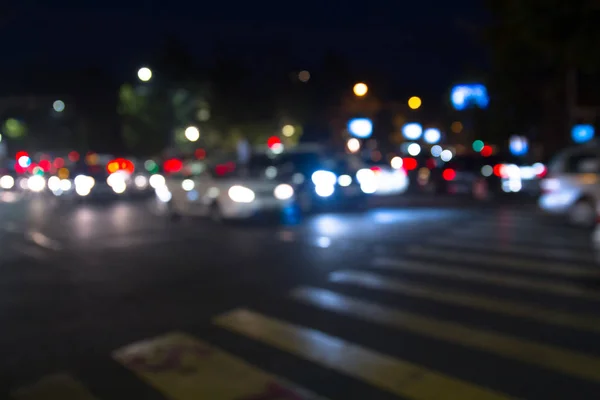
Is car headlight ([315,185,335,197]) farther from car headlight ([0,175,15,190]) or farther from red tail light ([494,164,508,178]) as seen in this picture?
car headlight ([0,175,15,190])

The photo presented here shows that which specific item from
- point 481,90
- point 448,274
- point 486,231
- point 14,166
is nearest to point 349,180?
point 486,231

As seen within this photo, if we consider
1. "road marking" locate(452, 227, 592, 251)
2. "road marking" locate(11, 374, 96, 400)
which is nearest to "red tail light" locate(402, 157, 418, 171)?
"road marking" locate(452, 227, 592, 251)

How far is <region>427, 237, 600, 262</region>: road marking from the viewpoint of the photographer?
456 inches

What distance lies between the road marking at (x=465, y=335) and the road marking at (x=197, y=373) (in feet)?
6.20

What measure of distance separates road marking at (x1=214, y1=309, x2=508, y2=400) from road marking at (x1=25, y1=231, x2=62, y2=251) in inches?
285

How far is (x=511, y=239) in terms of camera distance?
1387 cm

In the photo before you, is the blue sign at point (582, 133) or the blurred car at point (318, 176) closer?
the blurred car at point (318, 176)

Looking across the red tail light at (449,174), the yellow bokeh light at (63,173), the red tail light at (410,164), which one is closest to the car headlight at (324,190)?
the red tail light at (449,174)

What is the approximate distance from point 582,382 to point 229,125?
39.4m

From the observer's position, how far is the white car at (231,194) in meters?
16.7

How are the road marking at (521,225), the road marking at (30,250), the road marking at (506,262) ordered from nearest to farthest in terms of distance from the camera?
the road marking at (506,262)
the road marking at (30,250)
the road marking at (521,225)

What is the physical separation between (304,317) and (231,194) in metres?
9.21

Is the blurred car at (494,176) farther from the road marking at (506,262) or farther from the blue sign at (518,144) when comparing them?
the blue sign at (518,144)

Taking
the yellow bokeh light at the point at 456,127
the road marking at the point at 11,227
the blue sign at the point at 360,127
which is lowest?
the road marking at the point at 11,227
